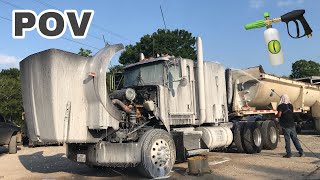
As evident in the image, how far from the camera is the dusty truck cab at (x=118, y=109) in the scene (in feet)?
24.8

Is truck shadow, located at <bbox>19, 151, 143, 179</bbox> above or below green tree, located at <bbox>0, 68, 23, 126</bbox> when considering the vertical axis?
below

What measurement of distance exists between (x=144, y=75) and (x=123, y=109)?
76.5 inches

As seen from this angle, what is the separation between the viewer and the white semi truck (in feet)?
24.8

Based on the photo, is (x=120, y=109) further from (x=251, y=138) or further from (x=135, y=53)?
(x=135, y=53)

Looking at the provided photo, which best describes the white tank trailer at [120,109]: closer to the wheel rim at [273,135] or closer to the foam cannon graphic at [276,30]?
the foam cannon graphic at [276,30]

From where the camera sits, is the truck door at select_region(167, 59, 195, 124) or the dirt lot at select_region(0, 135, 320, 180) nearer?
the dirt lot at select_region(0, 135, 320, 180)

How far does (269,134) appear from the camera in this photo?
1373 cm

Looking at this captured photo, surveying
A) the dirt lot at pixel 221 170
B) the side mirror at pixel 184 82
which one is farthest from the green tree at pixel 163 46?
the side mirror at pixel 184 82

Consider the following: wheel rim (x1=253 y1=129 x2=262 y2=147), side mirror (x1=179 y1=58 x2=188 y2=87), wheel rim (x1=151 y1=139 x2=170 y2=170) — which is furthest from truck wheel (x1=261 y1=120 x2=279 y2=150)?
wheel rim (x1=151 y1=139 x2=170 y2=170)

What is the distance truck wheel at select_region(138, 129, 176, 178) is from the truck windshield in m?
1.67

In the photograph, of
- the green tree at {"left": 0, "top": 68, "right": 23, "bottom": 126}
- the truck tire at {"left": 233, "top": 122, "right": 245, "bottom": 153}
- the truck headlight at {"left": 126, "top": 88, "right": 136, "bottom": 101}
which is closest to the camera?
the truck headlight at {"left": 126, "top": 88, "right": 136, "bottom": 101}

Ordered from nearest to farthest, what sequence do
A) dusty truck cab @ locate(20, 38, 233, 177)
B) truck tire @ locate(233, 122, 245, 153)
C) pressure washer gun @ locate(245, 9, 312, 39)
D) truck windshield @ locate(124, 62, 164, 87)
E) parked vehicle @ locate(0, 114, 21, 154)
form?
pressure washer gun @ locate(245, 9, 312, 39) → dusty truck cab @ locate(20, 38, 233, 177) → truck windshield @ locate(124, 62, 164, 87) → truck tire @ locate(233, 122, 245, 153) → parked vehicle @ locate(0, 114, 21, 154)

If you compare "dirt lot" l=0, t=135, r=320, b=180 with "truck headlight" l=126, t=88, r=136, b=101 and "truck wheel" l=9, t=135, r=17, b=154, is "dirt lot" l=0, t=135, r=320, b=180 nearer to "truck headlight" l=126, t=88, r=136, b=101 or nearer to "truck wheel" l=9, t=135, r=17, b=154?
"truck headlight" l=126, t=88, r=136, b=101

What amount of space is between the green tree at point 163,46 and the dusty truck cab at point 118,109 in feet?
68.8
